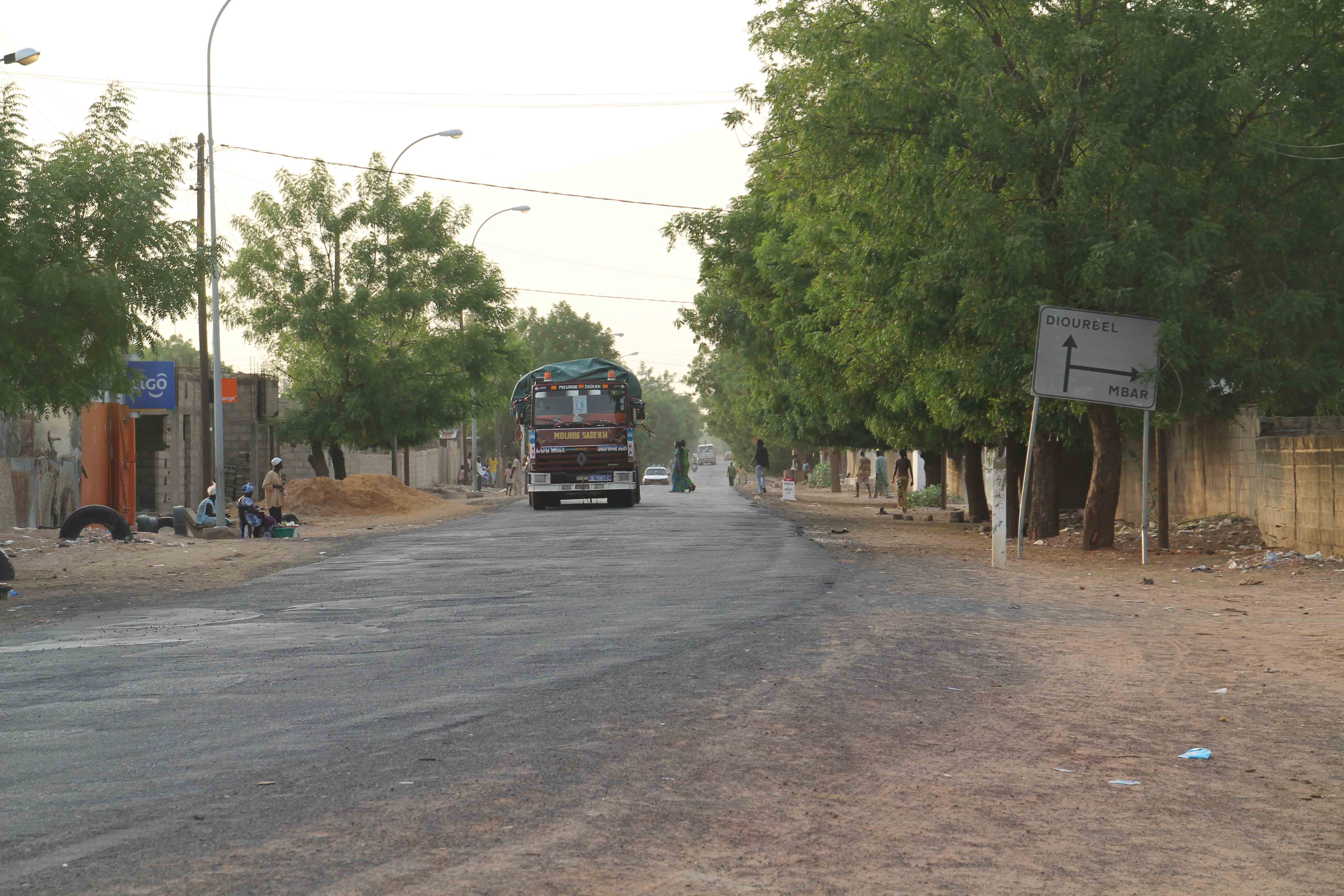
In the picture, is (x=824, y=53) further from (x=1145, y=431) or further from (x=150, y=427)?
(x=150, y=427)

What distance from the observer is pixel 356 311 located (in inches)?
1725

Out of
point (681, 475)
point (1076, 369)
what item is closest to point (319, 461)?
point (681, 475)

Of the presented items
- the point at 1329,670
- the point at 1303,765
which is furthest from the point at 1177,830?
the point at 1329,670

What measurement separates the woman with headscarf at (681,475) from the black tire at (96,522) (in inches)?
1233

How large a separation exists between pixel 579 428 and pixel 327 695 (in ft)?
88.5

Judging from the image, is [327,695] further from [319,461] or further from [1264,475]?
[319,461]

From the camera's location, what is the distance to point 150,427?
37.1 meters

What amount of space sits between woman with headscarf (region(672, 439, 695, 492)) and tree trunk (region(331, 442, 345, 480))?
13.1 metres

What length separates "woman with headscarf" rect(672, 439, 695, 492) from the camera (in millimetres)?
55125

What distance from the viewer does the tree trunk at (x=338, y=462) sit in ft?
157

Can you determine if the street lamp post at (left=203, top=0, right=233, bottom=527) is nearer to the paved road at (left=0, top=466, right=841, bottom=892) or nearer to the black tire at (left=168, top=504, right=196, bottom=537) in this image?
the black tire at (left=168, top=504, right=196, bottom=537)

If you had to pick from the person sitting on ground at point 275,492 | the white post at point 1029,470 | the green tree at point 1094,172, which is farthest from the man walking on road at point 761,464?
the green tree at point 1094,172

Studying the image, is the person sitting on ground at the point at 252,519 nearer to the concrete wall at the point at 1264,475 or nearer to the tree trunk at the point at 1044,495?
the tree trunk at the point at 1044,495

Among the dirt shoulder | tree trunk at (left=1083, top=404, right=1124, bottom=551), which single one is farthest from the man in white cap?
tree trunk at (left=1083, top=404, right=1124, bottom=551)
